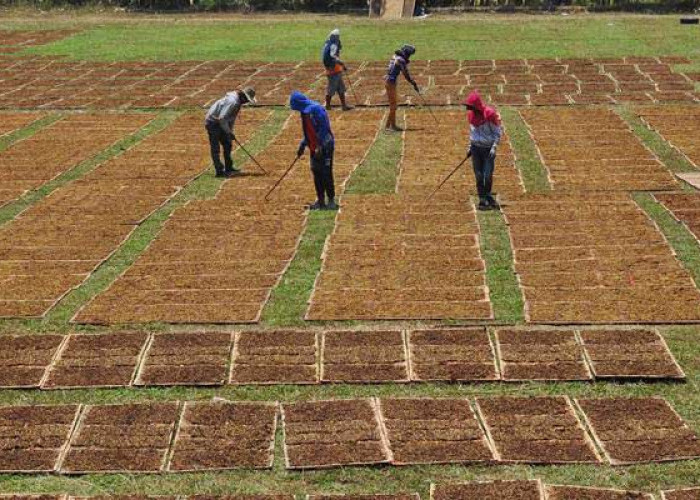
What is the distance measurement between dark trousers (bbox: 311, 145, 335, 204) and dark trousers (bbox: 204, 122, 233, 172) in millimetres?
2246

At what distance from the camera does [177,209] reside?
1192 cm

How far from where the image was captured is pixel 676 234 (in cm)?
1038

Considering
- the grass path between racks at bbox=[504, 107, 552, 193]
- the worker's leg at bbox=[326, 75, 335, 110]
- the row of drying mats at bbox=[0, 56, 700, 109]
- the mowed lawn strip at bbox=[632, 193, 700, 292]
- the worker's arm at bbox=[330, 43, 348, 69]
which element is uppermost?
the worker's arm at bbox=[330, 43, 348, 69]

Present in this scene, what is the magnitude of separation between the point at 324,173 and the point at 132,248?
268 cm

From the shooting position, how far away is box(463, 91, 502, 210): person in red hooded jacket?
36.5 ft

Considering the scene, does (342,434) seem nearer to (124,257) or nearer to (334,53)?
(124,257)

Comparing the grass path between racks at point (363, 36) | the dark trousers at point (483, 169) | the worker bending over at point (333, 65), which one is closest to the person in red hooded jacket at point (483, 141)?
the dark trousers at point (483, 169)

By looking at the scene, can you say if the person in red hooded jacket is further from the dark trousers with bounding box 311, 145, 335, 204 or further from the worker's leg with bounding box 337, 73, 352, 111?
the worker's leg with bounding box 337, 73, 352, 111

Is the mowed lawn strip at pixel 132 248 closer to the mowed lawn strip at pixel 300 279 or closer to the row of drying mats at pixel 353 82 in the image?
the mowed lawn strip at pixel 300 279

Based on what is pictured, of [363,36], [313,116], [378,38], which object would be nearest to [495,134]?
[313,116]

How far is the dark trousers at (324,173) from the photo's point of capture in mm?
11383

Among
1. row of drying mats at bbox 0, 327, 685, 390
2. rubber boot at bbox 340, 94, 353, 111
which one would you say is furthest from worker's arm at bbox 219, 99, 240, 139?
row of drying mats at bbox 0, 327, 685, 390

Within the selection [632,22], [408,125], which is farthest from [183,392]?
[632,22]

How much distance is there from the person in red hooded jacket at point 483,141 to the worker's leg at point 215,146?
4.04m
